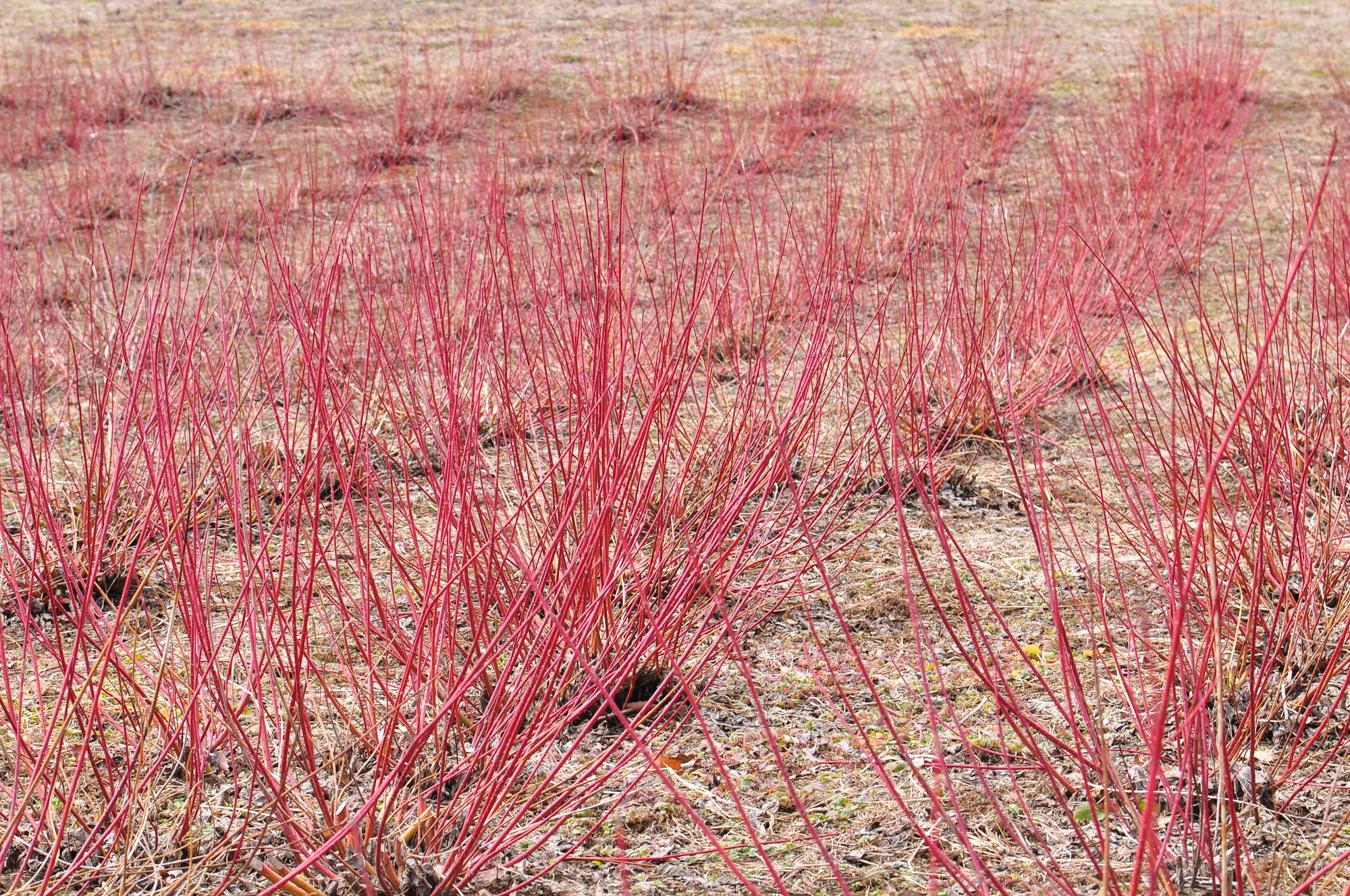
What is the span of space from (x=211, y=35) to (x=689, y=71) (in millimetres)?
4016

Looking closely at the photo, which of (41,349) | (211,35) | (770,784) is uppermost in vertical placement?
(211,35)

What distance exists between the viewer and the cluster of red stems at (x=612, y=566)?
4.06 ft

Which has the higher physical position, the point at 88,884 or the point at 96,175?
the point at 96,175

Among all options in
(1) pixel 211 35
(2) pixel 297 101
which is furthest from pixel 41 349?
(1) pixel 211 35

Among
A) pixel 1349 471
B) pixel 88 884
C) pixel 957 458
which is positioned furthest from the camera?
pixel 957 458

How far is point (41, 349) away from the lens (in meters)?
3.33

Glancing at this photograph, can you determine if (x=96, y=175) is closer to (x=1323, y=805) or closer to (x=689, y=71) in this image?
(x=689, y=71)

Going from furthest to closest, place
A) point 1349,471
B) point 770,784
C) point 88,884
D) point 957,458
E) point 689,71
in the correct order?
point 689,71
point 957,458
point 1349,471
point 770,784
point 88,884

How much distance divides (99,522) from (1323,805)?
177 cm

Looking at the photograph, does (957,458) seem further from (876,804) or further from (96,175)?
(96,175)

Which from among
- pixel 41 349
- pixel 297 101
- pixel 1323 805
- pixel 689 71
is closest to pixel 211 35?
pixel 297 101

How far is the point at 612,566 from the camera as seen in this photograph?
1.40 meters

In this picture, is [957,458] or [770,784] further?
[957,458]

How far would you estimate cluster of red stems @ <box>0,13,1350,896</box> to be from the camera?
4.06 ft
